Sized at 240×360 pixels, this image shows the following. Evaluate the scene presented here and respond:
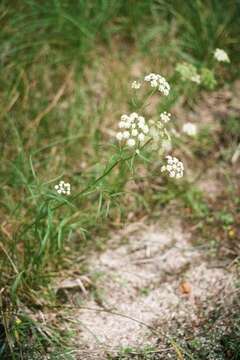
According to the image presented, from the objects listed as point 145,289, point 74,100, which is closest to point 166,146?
point 74,100

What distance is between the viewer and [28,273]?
8.50 feet

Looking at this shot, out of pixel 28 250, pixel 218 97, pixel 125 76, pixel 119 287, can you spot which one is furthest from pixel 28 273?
pixel 218 97

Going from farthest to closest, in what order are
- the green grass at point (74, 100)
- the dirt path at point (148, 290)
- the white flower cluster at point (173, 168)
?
1. the green grass at point (74, 100)
2. the dirt path at point (148, 290)
3. the white flower cluster at point (173, 168)

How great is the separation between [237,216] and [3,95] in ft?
6.38

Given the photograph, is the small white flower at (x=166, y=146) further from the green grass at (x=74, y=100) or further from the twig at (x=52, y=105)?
the twig at (x=52, y=105)

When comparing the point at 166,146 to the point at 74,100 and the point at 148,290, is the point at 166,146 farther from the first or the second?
the point at 148,290

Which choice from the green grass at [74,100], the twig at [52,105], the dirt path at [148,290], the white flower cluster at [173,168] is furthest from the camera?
the twig at [52,105]

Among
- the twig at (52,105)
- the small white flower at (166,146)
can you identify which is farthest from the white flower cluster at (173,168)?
the twig at (52,105)

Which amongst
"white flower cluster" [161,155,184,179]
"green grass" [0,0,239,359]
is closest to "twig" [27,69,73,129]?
"green grass" [0,0,239,359]

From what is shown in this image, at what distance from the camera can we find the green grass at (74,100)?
2.78m

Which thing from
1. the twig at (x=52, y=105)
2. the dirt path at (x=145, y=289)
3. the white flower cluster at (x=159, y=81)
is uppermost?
the white flower cluster at (x=159, y=81)

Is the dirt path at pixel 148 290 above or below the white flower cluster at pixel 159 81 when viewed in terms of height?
below

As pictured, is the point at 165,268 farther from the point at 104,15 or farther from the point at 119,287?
the point at 104,15

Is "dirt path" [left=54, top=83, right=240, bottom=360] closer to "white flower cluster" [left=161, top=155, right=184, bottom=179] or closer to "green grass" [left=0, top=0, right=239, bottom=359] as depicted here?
"green grass" [left=0, top=0, right=239, bottom=359]
